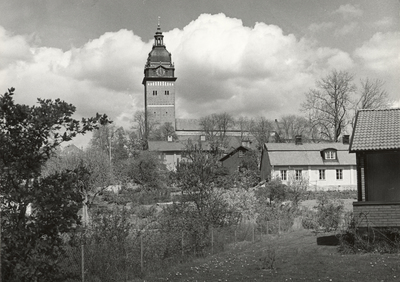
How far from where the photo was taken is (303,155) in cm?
5584

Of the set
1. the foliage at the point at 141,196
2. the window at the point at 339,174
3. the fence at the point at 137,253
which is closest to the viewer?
the fence at the point at 137,253

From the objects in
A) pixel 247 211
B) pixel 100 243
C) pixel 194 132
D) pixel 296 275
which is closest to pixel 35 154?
pixel 100 243

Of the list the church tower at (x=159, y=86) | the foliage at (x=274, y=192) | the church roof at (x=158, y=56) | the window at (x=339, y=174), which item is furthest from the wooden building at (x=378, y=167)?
the church roof at (x=158, y=56)

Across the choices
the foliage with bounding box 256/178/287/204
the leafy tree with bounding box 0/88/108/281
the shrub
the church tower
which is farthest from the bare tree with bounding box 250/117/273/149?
the leafy tree with bounding box 0/88/108/281

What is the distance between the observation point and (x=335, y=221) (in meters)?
19.4

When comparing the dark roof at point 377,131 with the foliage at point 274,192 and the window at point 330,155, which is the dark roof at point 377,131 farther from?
the window at point 330,155

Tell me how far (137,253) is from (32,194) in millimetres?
5515

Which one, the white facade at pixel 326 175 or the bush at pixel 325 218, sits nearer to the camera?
the bush at pixel 325 218

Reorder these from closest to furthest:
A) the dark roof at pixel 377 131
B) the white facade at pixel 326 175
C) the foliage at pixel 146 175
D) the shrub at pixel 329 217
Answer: the dark roof at pixel 377 131
the shrub at pixel 329 217
the foliage at pixel 146 175
the white facade at pixel 326 175

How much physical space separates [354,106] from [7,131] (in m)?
47.7

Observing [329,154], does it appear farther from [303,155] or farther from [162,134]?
[162,134]

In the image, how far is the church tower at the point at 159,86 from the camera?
123m

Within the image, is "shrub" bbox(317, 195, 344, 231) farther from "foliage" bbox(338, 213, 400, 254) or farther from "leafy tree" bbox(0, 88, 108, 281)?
"leafy tree" bbox(0, 88, 108, 281)

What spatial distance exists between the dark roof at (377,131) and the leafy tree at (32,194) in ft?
34.6
